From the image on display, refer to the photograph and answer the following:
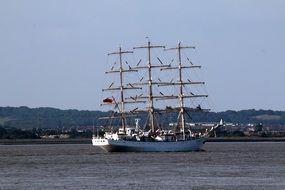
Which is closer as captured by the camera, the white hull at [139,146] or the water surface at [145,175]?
the water surface at [145,175]

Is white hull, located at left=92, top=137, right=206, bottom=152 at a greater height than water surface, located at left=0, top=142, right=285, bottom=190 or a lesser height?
greater

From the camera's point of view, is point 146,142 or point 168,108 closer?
point 146,142

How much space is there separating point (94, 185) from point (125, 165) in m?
31.2

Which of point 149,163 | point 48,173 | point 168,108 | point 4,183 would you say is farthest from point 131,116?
point 4,183

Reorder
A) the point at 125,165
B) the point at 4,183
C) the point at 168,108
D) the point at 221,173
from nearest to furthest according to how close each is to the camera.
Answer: the point at 4,183 → the point at 221,173 → the point at 125,165 → the point at 168,108

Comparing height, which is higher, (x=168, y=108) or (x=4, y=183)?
(x=168, y=108)

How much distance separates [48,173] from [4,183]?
13120mm

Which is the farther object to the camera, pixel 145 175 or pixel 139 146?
pixel 139 146

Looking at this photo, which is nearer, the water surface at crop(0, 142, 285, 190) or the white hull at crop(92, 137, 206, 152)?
the water surface at crop(0, 142, 285, 190)

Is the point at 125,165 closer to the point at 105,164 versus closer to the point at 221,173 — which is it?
the point at 105,164

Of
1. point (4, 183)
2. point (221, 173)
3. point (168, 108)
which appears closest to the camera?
point (4, 183)

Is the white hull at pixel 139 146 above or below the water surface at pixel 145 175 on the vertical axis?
above

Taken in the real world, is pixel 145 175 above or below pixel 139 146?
below

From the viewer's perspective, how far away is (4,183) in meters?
88.1
